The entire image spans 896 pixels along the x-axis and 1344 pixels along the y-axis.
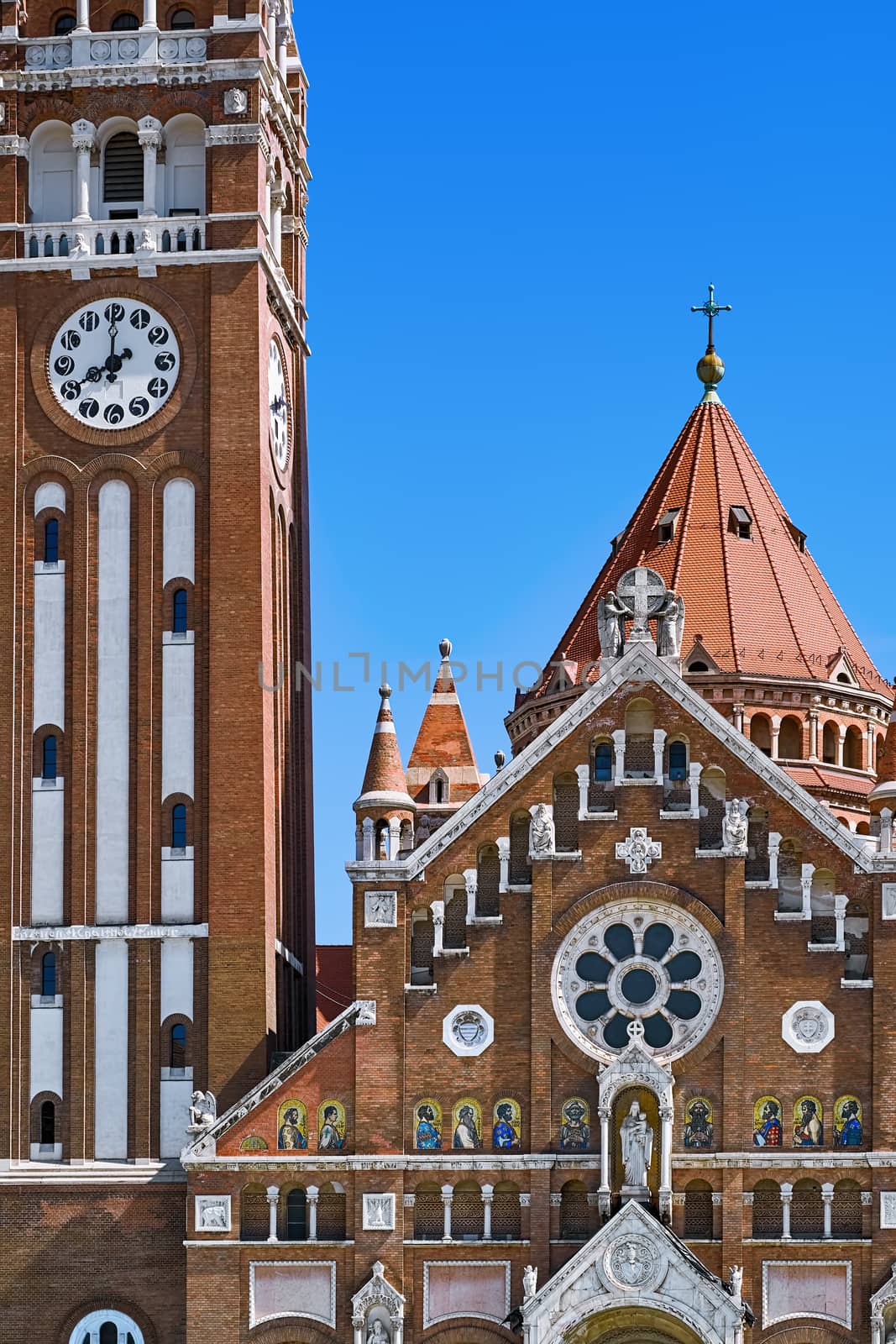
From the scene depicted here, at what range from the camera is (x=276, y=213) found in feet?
229

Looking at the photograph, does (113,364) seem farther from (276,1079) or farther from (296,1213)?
(296,1213)

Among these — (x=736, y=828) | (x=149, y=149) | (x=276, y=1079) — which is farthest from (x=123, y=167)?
(x=276, y=1079)

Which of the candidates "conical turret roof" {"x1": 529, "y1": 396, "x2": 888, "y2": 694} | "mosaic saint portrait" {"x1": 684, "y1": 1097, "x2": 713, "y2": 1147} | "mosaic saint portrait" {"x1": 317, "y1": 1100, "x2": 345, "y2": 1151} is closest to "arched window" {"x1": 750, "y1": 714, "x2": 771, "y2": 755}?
"conical turret roof" {"x1": 529, "y1": 396, "x2": 888, "y2": 694}

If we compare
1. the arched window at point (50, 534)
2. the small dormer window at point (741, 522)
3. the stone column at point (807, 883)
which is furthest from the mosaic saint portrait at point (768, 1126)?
the small dormer window at point (741, 522)

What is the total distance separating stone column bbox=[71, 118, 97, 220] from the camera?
66.7 metres

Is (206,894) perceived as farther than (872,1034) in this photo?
Yes

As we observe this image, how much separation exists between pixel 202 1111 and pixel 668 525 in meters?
22.4

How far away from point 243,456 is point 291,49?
1286 centimetres

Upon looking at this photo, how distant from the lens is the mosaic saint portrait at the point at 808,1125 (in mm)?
58969

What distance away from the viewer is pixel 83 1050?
62.8 metres

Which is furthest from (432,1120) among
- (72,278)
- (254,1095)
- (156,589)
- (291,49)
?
(291,49)

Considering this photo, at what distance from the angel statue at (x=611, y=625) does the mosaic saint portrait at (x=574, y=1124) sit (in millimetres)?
8808

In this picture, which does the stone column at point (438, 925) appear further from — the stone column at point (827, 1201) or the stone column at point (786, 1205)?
the stone column at point (827, 1201)

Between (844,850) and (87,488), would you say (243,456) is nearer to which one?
(87,488)
